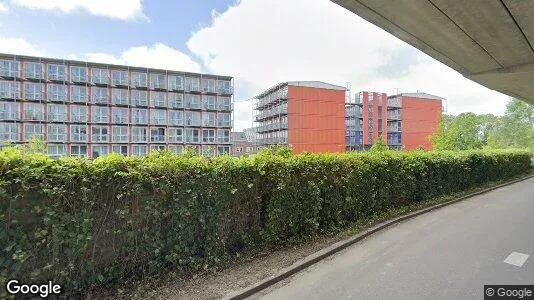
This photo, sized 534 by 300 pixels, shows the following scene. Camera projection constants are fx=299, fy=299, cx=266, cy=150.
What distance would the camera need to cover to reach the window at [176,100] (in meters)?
57.9

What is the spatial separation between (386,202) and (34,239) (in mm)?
8084

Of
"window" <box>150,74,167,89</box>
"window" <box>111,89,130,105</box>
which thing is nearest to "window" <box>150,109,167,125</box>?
"window" <box>150,74,167,89</box>

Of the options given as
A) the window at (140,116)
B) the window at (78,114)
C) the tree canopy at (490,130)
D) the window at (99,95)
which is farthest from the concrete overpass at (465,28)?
the window at (78,114)

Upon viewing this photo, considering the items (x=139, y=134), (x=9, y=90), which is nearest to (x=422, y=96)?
(x=139, y=134)

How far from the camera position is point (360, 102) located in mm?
76125

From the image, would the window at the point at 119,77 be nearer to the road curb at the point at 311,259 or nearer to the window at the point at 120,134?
the window at the point at 120,134

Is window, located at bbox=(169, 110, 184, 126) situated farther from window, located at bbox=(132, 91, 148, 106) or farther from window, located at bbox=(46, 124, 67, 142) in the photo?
window, located at bbox=(46, 124, 67, 142)

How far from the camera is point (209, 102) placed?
6125 centimetres

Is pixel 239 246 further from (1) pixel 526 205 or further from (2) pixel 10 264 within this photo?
(1) pixel 526 205

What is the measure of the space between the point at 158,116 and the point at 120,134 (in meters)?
7.57

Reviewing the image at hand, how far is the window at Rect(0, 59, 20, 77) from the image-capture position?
45681mm

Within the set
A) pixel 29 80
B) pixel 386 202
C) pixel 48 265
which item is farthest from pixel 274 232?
pixel 29 80

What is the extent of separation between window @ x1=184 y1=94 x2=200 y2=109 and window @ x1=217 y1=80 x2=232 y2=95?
494cm

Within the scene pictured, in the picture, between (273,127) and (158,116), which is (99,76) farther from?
(273,127)
